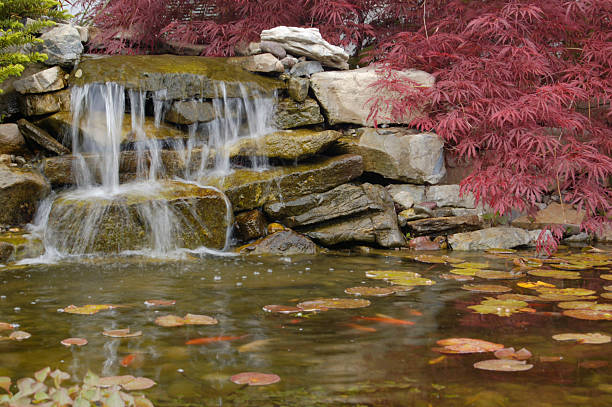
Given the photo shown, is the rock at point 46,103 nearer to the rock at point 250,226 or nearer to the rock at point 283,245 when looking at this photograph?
the rock at point 250,226

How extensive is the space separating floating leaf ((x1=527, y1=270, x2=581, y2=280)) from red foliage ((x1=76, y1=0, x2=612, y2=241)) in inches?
37.8

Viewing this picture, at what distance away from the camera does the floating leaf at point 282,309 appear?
2.89m

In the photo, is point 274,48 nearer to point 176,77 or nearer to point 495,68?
point 176,77

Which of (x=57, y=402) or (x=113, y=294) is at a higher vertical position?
A: (x=57, y=402)

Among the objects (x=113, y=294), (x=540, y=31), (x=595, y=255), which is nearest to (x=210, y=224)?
(x=113, y=294)

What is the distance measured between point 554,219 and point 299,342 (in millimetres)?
3936

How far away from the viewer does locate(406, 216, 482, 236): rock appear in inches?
210

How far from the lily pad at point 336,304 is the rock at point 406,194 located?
266cm

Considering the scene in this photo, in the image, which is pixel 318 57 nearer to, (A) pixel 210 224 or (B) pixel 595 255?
(A) pixel 210 224

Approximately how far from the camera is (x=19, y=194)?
4930 millimetres

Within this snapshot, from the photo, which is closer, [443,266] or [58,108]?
[443,266]

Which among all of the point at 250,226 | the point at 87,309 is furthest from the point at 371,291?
the point at 250,226

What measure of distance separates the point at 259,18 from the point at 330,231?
2.95 meters

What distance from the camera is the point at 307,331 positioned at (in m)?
2.56
